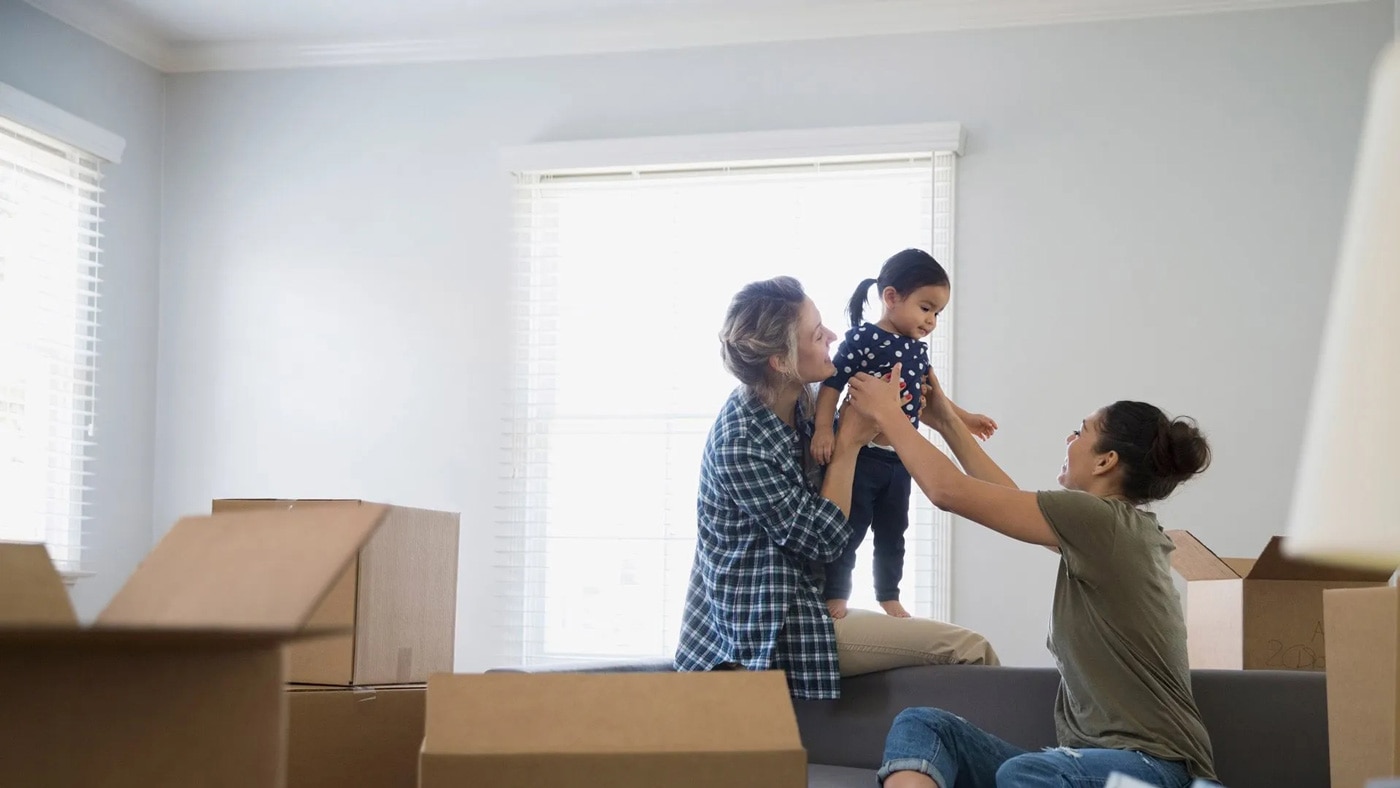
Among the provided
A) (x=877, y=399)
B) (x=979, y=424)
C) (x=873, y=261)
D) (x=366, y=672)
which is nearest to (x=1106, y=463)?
(x=877, y=399)

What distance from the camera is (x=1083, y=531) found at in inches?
78.0

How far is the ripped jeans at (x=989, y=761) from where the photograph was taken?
182cm

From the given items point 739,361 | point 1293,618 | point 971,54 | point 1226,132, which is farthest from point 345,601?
point 1226,132

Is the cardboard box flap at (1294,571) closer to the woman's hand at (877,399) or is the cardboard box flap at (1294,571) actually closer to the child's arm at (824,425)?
the woman's hand at (877,399)

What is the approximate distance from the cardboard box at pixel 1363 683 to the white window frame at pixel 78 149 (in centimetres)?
365

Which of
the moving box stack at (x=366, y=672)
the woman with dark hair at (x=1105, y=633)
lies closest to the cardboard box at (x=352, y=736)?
the moving box stack at (x=366, y=672)

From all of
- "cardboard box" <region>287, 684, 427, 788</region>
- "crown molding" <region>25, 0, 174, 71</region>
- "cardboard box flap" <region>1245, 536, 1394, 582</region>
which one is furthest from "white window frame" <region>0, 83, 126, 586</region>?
"cardboard box flap" <region>1245, 536, 1394, 582</region>

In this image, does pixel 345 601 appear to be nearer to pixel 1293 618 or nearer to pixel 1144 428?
pixel 1144 428

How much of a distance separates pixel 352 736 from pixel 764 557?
80 cm

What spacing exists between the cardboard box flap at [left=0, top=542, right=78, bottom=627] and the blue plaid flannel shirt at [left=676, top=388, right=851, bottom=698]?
128cm

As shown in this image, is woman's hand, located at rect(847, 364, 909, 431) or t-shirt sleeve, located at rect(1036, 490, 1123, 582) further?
woman's hand, located at rect(847, 364, 909, 431)

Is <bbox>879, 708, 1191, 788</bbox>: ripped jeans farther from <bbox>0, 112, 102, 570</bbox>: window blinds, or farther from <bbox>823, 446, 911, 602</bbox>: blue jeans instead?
<bbox>0, 112, 102, 570</bbox>: window blinds

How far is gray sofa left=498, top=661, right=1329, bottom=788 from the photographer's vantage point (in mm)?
2170

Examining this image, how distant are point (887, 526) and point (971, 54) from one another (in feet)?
6.35
